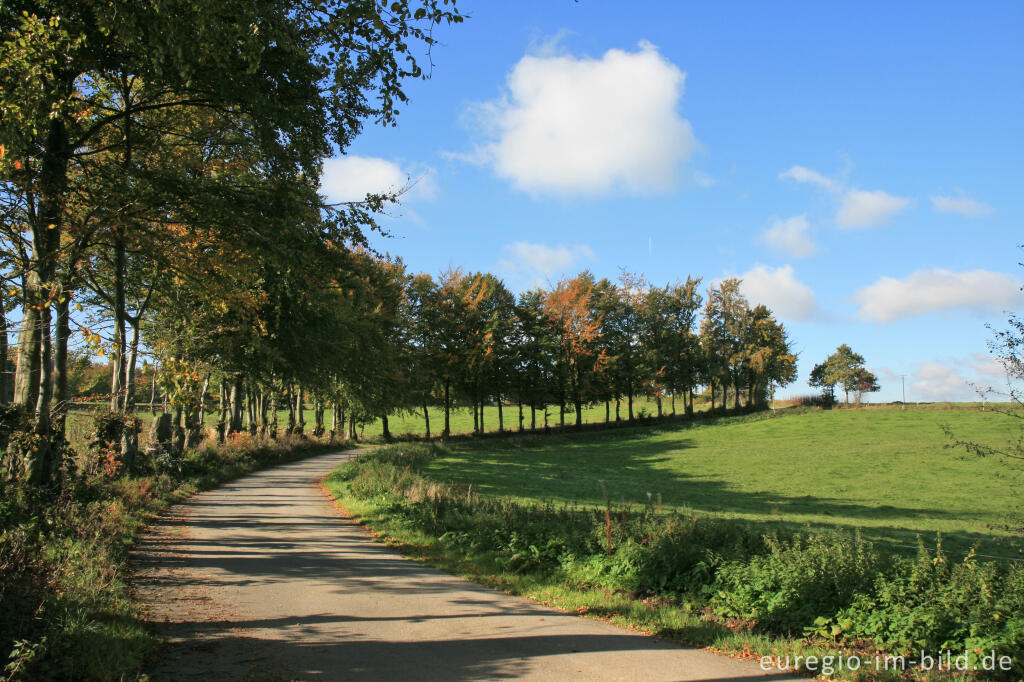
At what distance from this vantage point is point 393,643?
644cm

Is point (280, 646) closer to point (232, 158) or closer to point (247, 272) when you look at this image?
point (247, 272)

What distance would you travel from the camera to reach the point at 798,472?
35.3 meters

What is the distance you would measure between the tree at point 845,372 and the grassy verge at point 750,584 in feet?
329

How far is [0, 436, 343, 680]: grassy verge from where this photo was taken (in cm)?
494

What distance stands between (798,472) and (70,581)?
3620 cm

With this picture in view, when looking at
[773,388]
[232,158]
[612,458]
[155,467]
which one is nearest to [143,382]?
[155,467]

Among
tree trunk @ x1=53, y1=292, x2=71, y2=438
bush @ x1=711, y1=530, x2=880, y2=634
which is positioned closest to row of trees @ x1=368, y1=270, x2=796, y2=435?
tree trunk @ x1=53, y1=292, x2=71, y2=438

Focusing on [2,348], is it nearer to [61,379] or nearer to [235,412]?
[61,379]

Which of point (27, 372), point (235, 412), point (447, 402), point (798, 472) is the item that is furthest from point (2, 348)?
point (447, 402)

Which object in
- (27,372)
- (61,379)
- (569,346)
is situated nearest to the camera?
(27,372)

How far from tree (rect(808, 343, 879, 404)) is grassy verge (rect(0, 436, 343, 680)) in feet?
342

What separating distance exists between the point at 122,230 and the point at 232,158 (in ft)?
12.7

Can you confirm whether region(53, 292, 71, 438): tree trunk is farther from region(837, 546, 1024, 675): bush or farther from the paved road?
region(837, 546, 1024, 675): bush

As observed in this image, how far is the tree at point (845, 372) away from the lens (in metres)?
99.1
